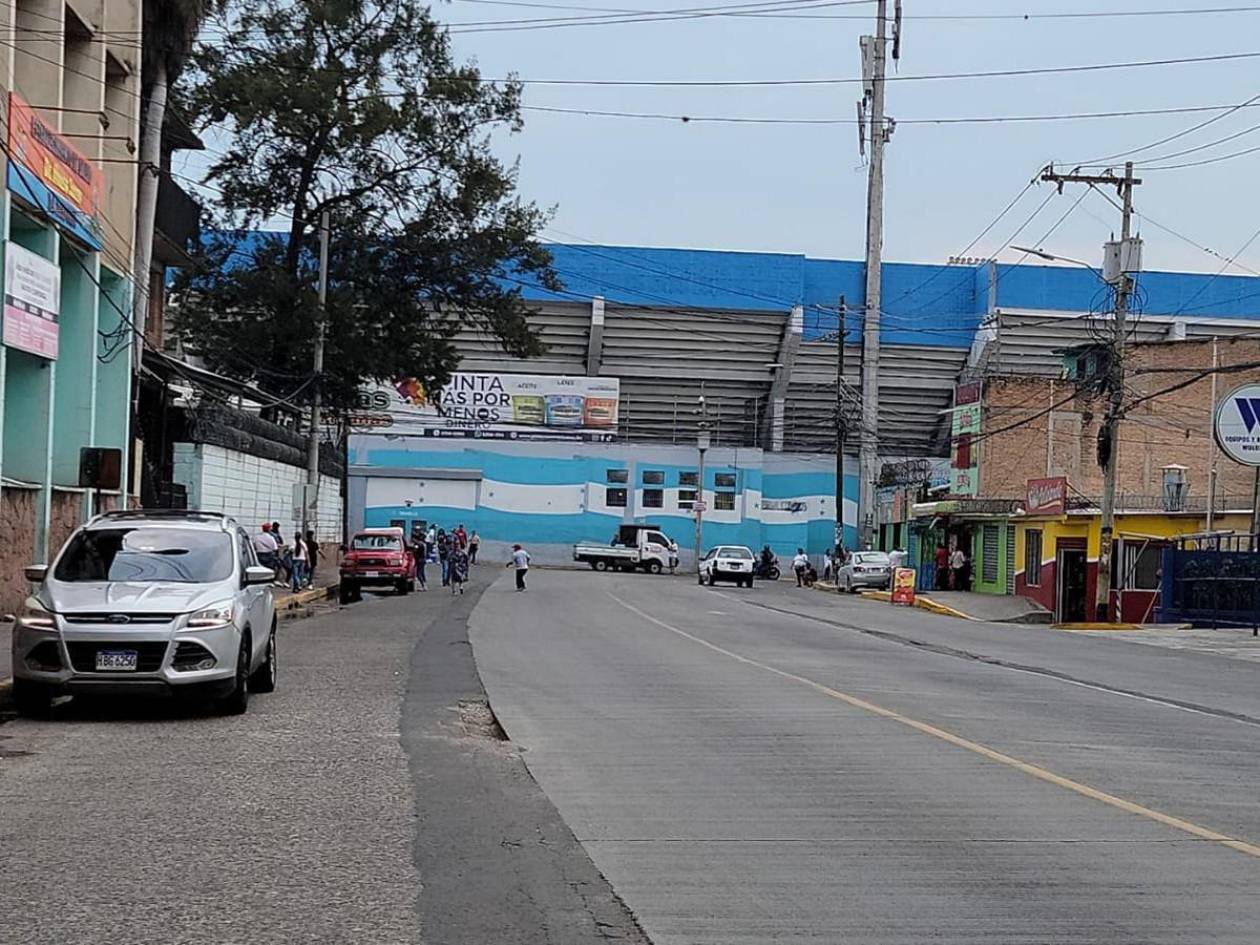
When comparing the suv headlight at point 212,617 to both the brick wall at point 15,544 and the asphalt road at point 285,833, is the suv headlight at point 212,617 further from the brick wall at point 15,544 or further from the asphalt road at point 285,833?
the brick wall at point 15,544

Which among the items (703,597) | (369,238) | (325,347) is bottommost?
(703,597)

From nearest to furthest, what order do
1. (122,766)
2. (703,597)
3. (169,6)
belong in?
(122,766) < (169,6) < (703,597)

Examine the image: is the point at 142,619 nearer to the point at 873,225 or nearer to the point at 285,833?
the point at 285,833

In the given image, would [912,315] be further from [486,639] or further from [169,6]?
[486,639]

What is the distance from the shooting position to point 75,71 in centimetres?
2884

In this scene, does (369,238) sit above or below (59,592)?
above

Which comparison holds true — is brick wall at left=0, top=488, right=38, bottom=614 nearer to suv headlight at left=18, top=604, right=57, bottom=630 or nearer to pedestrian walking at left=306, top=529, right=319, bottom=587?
suv headlight at left=18, top=604, right=57, bottom=630

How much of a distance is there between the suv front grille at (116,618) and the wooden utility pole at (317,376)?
29.6 m

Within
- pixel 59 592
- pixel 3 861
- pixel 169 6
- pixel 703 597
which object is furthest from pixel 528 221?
pixel 3 861

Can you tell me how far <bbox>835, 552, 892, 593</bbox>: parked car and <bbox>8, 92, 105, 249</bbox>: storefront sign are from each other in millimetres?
33994

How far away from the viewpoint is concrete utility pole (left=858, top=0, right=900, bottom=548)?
2188 inches

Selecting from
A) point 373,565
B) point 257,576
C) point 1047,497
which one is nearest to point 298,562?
point 373,565

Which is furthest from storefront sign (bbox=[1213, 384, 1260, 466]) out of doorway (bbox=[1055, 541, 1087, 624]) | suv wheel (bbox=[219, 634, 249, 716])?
suv wheel (bbox=[219, 634, 249, 716])

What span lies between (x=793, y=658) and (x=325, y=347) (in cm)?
2980
